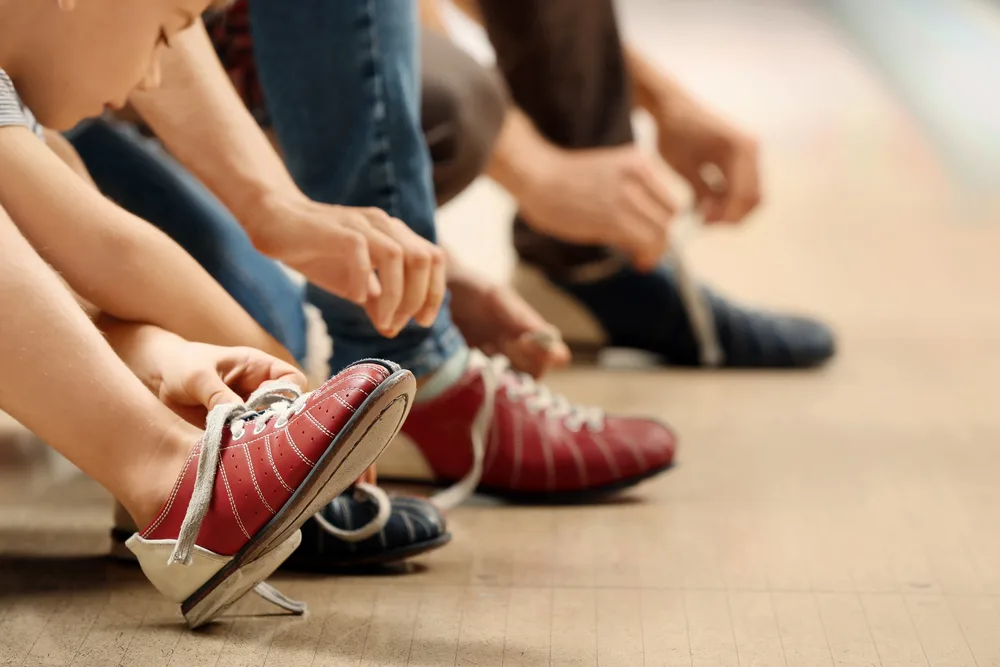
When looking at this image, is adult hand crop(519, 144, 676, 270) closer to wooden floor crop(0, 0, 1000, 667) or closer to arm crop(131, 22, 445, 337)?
wooden floor crop(0, 0, 1000, 667)

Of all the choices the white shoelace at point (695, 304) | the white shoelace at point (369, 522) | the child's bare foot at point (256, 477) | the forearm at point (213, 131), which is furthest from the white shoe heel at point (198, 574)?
the white shoelace at point (695, 304)

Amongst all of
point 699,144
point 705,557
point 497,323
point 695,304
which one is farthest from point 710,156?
point 705,557

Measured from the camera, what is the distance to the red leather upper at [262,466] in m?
0.62

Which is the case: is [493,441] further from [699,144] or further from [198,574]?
[699,144]

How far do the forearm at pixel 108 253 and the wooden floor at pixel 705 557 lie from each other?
0.56ft

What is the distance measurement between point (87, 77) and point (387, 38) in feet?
0.71

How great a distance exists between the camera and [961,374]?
54.9 inches

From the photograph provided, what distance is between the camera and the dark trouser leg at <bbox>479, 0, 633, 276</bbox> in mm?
1338

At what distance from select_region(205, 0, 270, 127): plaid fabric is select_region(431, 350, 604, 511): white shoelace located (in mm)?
244

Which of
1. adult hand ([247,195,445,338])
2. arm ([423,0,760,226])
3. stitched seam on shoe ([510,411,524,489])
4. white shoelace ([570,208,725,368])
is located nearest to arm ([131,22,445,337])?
adult hand ([247,195,445,338])

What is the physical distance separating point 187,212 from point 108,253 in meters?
Answer: 0.20

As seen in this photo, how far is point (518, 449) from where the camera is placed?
0.97 m

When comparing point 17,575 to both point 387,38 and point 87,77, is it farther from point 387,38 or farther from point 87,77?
point 387,38

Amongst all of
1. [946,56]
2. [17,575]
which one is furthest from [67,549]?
[946,56]
